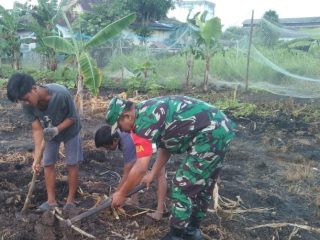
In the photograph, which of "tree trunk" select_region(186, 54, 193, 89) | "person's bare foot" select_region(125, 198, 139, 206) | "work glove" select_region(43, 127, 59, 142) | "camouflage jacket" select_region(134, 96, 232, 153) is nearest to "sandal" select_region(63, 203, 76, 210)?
"person's bare foot" select_region(125, 198, 139, 206)

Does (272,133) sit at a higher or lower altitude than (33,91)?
lower

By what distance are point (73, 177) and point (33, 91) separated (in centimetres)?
107

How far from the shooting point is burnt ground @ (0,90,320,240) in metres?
3.79

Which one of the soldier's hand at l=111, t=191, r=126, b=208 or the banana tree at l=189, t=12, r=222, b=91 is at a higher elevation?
the banana tree at l=189, t=12, r=222, b=91

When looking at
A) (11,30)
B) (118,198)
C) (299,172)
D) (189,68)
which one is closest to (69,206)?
(118,198)

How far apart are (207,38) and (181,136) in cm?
1010

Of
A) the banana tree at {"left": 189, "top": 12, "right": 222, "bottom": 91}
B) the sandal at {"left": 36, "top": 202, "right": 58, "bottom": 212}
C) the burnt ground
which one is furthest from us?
the banana tree at {"left": 189, "top": 12, "right": 222, "bottom": 91}

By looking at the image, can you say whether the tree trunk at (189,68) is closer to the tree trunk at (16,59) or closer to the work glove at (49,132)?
the tree trunk at (16,59)

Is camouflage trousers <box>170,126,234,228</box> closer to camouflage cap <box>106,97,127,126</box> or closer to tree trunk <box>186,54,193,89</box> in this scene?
camouflage cap <box>106,97,127,126</box>

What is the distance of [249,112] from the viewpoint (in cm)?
959

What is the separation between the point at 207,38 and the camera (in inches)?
503

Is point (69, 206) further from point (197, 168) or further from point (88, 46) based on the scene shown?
point (88, 46)

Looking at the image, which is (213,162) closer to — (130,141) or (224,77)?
(130,141)

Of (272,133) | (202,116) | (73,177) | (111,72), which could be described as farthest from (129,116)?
(111,72)
